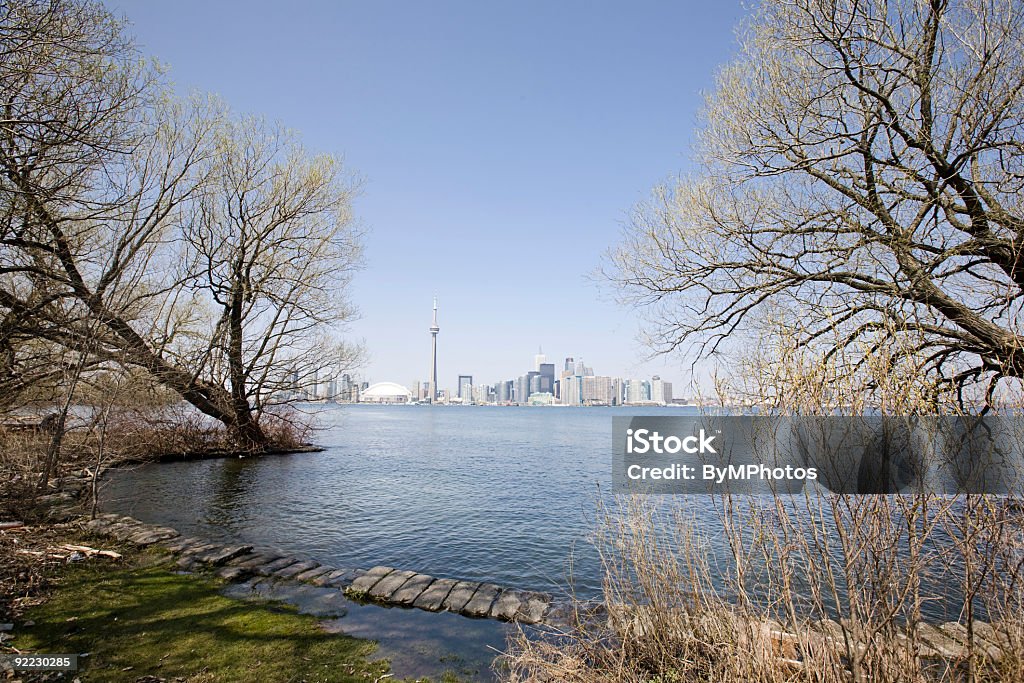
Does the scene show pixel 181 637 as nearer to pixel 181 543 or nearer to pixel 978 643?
pixel 181 543

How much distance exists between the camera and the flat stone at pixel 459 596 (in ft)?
23.0

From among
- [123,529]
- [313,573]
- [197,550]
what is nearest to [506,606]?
[313,573]

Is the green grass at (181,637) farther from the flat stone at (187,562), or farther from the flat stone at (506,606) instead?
the flat stone at (506,606)

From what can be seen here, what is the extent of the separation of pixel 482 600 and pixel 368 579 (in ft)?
5.71

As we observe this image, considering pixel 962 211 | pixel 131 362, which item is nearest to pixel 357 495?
pixel 131 362

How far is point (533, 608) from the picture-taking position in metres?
6.95

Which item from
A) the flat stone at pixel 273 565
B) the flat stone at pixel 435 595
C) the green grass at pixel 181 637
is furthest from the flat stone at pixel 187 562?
the flat stone at pixel 435 595

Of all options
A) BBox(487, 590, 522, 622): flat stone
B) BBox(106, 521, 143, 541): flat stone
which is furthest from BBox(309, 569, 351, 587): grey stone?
BBox(106, 521, 143, 541): flat stone

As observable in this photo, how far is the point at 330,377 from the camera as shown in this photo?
24.4 meters

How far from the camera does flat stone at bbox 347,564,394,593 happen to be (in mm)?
7375

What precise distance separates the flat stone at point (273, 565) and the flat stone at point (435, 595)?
2.46 metres

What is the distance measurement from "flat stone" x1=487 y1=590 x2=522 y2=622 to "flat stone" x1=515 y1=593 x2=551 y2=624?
0.06 metres

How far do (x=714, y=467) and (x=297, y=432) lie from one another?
2420 cm

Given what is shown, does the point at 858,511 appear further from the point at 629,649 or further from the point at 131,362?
the point at 131,362
